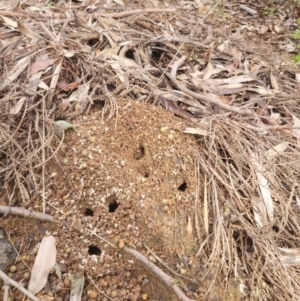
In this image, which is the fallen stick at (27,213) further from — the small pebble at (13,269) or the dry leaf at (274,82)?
the dry leaf at (274,82)

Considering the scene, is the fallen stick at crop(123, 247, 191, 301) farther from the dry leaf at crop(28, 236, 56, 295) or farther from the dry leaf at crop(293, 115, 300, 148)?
the dry leaf at crop(293, 115, 300, 148)

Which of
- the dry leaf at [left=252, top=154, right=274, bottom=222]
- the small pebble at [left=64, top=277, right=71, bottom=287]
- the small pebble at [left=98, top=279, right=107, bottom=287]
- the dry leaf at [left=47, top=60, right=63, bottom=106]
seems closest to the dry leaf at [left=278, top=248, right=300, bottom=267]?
the dry leaf at [left=252, top=154, right=274, bottom=222]

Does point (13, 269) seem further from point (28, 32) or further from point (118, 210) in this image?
point (28, 32)

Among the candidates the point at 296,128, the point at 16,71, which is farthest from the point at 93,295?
the point at 296,128

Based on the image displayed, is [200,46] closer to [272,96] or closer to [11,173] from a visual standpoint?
[272,96]

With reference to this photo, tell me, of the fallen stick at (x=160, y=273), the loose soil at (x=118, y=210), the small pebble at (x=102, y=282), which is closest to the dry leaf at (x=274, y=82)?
the loose soil at (x=118, y=210)
